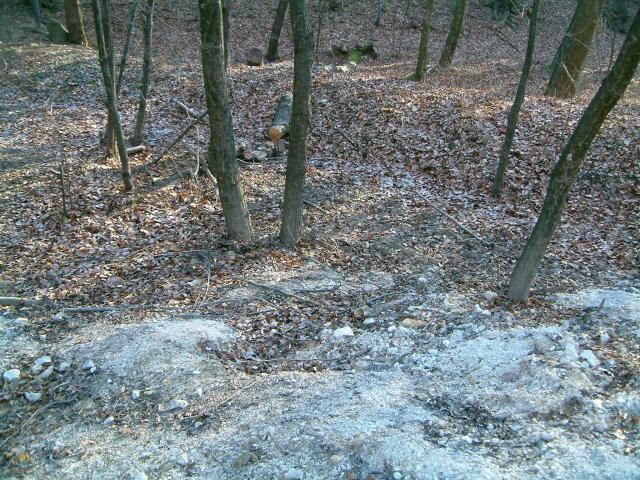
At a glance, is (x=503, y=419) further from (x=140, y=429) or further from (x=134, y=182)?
(x=134, y=182)

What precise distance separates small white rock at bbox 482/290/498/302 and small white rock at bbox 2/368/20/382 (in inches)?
225

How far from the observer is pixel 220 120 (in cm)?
746

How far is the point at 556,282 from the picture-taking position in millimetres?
7426

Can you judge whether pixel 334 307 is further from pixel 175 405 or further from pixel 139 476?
pixel 139 476

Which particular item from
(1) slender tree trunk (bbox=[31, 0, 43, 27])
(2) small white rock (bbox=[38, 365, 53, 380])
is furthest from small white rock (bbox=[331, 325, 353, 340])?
(1) slender tree trunk (bbox=[31, 0, 43, 27])

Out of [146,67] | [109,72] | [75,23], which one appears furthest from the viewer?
→ [75,23]

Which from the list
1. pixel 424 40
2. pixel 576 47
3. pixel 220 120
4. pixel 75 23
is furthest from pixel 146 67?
pixel 576 47

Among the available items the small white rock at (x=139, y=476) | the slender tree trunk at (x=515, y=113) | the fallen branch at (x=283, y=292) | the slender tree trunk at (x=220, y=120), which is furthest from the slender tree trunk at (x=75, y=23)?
the small white rock at (x=139, y=476)

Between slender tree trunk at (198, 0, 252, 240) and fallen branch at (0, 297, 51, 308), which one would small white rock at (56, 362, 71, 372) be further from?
slender tree trunk at (198, 0, 252, 240)

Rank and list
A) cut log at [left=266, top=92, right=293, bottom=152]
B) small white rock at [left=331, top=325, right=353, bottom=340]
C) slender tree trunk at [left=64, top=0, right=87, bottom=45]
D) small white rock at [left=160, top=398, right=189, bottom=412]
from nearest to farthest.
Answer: small white rock at [left=160, top=398, right=189, bottom=412] < small white rock at [left=331, top=325, right=353, bottom=340] < cut log at [left=266, top=92, right=293, bottom=152] < slender tree trunk at [left=64, top=0, right=87, bottom=45]

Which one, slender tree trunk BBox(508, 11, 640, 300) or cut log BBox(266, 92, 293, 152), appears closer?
slender tree trunk BBox(508, 11, 640, 300)

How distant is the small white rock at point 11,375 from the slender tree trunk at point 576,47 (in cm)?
1317

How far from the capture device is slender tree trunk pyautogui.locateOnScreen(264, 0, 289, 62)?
18359mm

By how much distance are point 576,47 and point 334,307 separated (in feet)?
37.0
